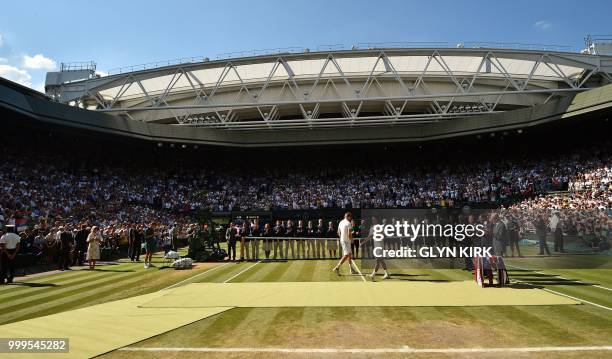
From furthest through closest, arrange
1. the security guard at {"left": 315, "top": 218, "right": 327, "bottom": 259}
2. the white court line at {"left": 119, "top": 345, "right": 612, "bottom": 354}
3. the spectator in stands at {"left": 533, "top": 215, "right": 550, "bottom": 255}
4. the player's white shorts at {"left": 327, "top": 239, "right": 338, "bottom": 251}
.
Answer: the security guard at {"left": 315, "top": 218, "right": 327, "bottom": 259}
the player's white shorts at {"left": 327, "top": 239, "right": 338, "bottom": 251}
the spectator in stands at {"left": 533, "top": 215, "right": 550, "bottom": 255}
the white court line at {"left": 119, "top": 345, "right": 612, "bottom": 354}

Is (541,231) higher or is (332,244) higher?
(541,231)

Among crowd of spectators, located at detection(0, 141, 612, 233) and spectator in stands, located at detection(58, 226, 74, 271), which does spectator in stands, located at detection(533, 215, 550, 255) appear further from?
spectator in stands, located at detection(58, 226, 74, 271)

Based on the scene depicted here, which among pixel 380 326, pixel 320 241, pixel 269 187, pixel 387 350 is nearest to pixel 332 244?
pixel 320 241

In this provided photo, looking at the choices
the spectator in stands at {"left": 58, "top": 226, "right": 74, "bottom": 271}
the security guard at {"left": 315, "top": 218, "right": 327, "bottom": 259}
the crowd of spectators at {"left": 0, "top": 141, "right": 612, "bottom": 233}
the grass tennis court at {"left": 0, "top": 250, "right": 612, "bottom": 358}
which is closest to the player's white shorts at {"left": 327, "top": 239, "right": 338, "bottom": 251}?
the security guard at {"left": 315, "top": 218, "right": 327, "bottom": 259}

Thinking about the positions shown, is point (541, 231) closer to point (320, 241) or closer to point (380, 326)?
point (320, 241)

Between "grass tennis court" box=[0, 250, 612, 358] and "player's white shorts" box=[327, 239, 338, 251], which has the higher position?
"player's white shorts" box=[327, 239, 338, 251]

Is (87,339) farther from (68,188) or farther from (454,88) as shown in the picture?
(454,88)

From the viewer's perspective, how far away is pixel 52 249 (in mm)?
16062

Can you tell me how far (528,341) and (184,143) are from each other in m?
33.9

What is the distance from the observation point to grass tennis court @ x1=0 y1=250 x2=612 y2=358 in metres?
5.22

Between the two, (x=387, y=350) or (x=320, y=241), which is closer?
(x=387, y=350)

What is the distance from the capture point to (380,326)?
629 centimetres

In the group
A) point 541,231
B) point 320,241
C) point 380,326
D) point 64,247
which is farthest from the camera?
point 320,241

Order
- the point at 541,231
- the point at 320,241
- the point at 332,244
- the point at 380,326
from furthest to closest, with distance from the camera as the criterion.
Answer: the point at 320,241 < the point at 332,244 < the point at 541,231 < the point at 380,326
